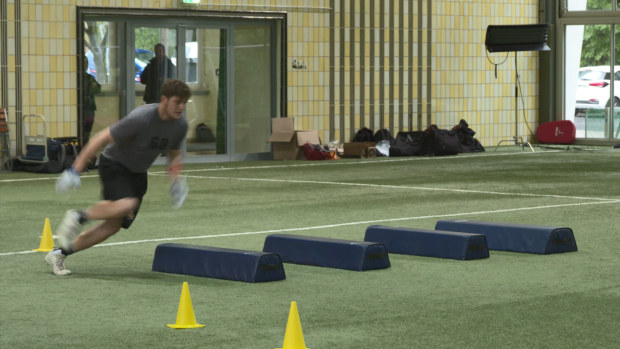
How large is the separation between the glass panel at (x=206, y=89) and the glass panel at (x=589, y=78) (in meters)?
8.56

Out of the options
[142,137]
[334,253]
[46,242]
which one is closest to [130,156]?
[142,137]

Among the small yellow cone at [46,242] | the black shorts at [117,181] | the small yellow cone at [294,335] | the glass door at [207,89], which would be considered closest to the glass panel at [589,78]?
the glass door at [207,89]

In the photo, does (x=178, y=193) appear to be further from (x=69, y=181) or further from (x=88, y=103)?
(x=88, y=103)

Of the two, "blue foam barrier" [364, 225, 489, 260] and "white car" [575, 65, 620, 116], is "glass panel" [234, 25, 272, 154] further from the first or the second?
"blue foam barrier" [364, 225, 489, 260]

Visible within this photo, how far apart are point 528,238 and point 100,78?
11.5 metres

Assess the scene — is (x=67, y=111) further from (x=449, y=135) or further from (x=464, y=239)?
(x=464, y=239)

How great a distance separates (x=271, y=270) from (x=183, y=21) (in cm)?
1288

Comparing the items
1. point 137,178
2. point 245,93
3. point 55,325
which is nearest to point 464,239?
point 137,178

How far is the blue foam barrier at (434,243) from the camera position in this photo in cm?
955

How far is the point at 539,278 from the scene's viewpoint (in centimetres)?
864

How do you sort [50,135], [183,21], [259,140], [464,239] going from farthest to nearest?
[259,140]
[183,21]
[50,135]
[464,239]

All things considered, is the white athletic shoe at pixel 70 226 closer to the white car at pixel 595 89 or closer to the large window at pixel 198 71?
the large window at pixel 198 71

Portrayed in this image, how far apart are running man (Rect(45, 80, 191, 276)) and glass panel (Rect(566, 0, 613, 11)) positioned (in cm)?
1830

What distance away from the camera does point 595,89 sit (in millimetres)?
25484
